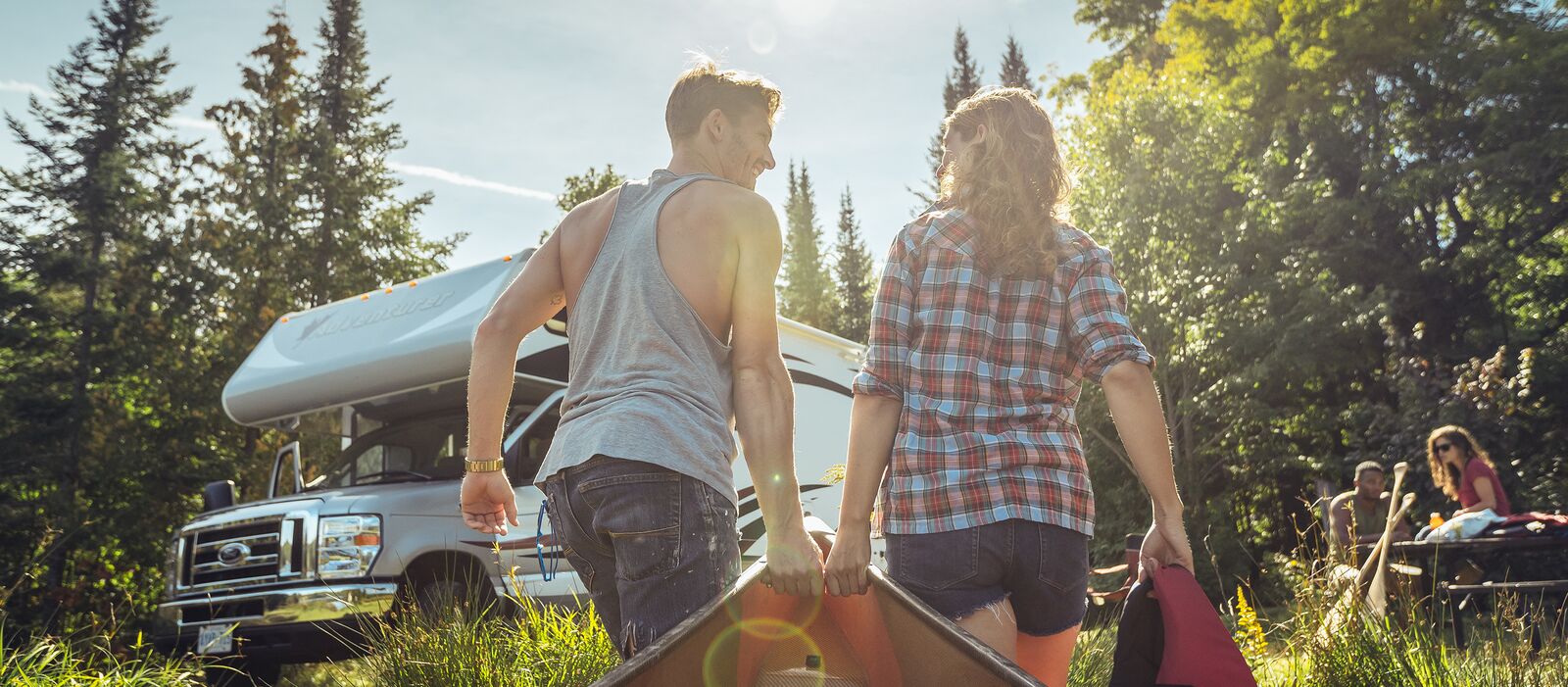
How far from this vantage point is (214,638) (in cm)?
680

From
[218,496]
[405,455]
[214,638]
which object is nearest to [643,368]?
[405,455]

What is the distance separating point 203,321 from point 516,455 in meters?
16.2

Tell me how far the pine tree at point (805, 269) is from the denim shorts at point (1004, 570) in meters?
52.5

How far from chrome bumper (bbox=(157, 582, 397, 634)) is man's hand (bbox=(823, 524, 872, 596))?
4.67 metres

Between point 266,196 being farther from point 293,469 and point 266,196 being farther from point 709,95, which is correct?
point 709,95

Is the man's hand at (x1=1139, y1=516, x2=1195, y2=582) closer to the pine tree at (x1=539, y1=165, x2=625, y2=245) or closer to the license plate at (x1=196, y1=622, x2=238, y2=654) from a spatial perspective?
the license plate at (x1=196, y1=622, x2=238, y2=654)

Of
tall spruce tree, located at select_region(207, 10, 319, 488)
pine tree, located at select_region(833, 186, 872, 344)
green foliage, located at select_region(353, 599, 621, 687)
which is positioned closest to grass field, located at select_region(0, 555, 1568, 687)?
green foliage, located at select_region(353, 599, 621, 687)

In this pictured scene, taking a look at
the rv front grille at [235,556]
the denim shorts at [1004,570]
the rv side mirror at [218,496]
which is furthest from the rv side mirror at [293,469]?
the denim shorts at [1004,570]

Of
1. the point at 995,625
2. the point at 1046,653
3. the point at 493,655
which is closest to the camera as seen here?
the point at 995,625

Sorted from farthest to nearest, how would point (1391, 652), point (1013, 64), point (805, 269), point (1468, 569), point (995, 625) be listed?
1. point (805, 269)
2. point (1013, 64)
3. point (1468, 569)
4. point (1391, 652)
5. point (995, 625)

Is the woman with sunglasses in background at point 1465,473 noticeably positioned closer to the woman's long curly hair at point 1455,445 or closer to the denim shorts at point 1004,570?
the woman's long curly hair at point 1455,445

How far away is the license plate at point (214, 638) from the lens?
674 centimetres

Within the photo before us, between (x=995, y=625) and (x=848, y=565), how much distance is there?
1.13ft

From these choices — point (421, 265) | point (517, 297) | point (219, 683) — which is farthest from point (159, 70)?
point (517, 297)
